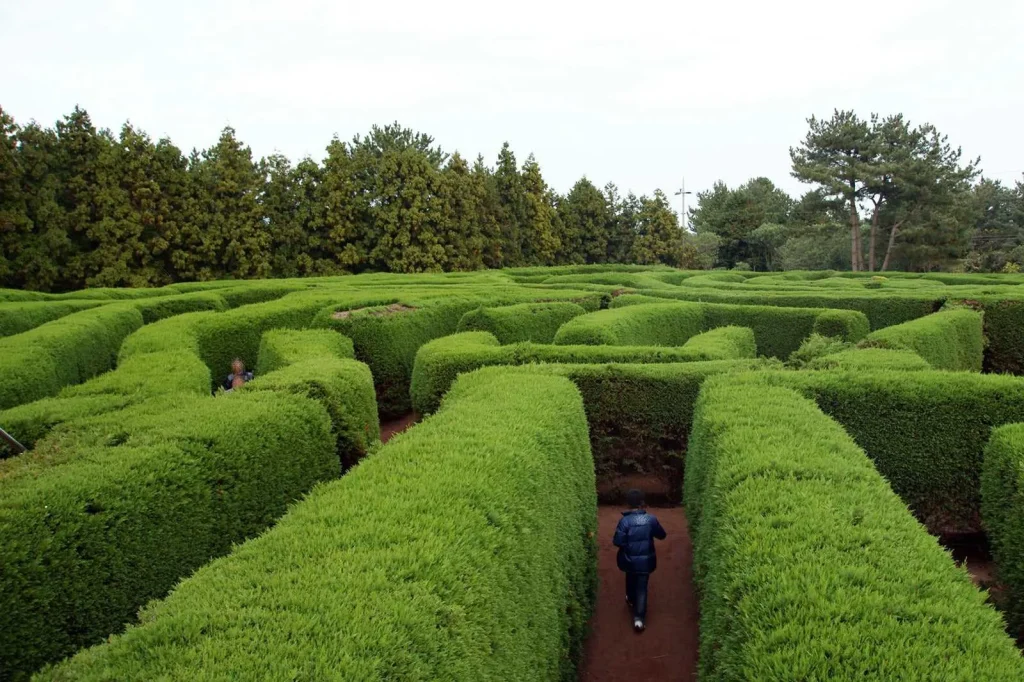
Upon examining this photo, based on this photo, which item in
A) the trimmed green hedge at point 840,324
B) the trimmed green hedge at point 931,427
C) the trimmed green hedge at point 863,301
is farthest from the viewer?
the trimmed green hedge at point 863,301

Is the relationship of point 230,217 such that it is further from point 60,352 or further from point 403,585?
point 403,585

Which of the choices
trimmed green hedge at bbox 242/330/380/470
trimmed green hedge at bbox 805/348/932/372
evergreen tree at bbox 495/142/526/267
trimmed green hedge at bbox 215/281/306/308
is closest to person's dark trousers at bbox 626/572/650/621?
trimmed green hedge at bbox 242/330/380/470

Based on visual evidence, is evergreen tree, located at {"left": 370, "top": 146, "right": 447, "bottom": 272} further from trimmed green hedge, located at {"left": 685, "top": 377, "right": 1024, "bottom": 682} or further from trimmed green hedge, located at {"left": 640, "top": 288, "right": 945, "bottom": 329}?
trimmed green hedge, located at {"left": 685, "top": 377, "right": 1024, "bottom": 682}

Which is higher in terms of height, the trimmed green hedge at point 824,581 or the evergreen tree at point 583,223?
the evergreen tree at point 583,223

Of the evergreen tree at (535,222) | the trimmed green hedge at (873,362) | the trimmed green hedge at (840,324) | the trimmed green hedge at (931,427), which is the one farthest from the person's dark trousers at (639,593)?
the evergreen tree at (535,222)

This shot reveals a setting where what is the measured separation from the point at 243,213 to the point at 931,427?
38695 millimetres

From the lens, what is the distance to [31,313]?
15.8 m

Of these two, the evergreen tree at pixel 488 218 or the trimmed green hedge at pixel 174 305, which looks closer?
the trimmed green hedge at pixel 174 305

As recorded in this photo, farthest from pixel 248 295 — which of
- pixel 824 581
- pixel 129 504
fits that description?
pixel 824 581

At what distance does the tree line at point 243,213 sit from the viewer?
3175cm

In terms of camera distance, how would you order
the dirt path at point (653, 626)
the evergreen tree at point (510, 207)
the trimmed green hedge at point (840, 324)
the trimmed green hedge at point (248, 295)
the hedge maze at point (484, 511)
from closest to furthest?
1. the hedge maze at point (484, 511)
2. the dirt path at point (653, 626)
3. the trimmed green hedge at point (840, 324)
4. the trimmed green hedge at point (248, 295)
5. the evergreen tree at point (510, 207)

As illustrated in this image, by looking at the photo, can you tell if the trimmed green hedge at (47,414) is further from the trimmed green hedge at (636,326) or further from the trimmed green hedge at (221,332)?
the trimmed green hedge at (636,326)

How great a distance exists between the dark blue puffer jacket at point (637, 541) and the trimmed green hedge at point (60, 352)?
8840mm

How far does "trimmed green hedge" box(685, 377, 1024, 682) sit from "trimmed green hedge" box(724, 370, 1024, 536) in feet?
7.17
